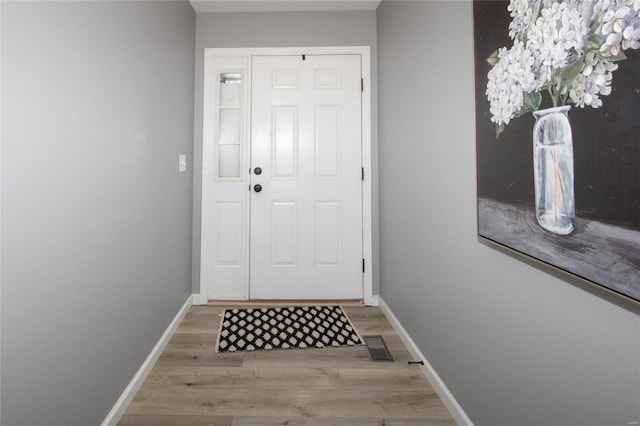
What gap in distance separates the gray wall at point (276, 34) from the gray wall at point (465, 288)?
219 mm

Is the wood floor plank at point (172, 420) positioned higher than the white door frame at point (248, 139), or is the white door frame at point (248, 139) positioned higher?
the white door frame at point (248, 139)

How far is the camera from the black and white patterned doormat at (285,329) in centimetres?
200

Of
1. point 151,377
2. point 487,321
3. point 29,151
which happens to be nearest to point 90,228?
point 29,151

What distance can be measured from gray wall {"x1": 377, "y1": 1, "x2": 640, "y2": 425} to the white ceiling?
0.85 feet

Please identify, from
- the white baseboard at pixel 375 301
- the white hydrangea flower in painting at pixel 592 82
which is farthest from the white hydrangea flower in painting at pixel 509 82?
the white baseboard at pixel 375 301

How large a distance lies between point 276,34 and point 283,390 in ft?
8.75

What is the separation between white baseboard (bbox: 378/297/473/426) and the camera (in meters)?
1.33

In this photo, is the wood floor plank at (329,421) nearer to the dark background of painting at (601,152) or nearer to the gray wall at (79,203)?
the gray wall at (79,203)

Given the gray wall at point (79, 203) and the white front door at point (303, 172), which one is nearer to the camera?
the gray wall at point (79, 203)

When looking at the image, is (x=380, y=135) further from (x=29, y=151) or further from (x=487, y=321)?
(x=29, y=151)

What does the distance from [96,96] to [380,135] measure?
195cm

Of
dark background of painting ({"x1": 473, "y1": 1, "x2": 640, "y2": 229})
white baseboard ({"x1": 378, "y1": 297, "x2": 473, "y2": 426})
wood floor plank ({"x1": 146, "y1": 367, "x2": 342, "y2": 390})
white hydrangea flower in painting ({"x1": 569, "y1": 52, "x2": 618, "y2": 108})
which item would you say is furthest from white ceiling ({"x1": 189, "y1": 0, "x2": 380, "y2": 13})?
wood floor plank ({"x1": 146, "y1": 367, "x2": 342, "y2": 390})

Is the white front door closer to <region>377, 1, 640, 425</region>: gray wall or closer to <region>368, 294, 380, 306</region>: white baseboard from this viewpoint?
<region>368, 294, 380, 306</region>: white baseboard

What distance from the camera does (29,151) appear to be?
0.93 metres
